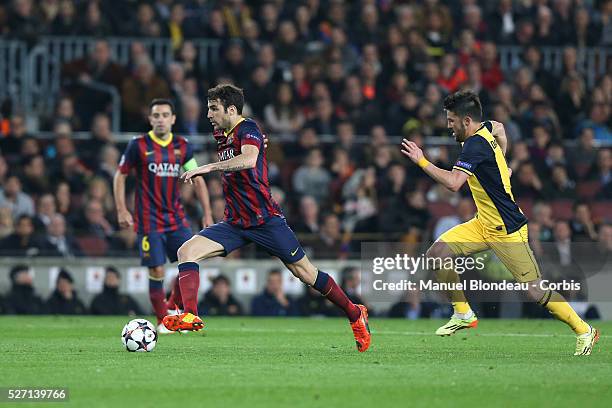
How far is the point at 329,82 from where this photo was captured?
22484mm

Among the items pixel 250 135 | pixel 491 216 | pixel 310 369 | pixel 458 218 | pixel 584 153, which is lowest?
pixel 310 369

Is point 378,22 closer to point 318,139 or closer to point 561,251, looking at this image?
point 318,139

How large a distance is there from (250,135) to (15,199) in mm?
→ 9166

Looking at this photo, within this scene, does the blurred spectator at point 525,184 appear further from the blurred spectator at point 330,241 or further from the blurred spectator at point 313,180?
the blurred spectator at point 330,241

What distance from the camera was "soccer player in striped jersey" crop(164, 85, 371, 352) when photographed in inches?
452

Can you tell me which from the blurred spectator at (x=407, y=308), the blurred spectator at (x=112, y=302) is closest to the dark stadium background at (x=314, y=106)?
the blurred spectator at (x=112, y=302)

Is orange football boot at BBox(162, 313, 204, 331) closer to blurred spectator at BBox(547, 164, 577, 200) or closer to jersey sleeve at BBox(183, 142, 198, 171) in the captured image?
jersey sleeve at BBox(183, 142, 198, 171)

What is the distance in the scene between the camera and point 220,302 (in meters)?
19.0

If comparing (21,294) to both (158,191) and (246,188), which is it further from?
(246,188)

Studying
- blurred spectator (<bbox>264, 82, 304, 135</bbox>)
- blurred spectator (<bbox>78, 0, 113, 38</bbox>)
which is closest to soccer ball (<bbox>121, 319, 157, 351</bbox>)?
blurred spectator (<bbox>264, 82, 304, 135</bbox>)

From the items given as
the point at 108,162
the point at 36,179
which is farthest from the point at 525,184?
the point at 36,179

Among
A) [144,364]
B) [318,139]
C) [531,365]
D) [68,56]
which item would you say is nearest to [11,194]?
[68,56]

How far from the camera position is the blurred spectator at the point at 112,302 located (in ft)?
61.9

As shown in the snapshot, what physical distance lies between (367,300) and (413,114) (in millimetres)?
4400
